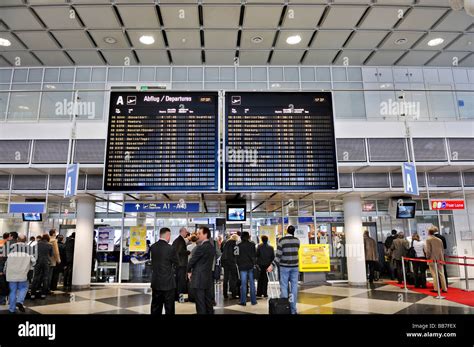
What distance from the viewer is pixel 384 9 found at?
31.0ft

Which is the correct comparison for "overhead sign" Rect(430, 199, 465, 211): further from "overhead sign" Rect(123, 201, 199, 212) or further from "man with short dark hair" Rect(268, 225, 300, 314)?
"overhead sign" Rect(123, 201, 199, 212)

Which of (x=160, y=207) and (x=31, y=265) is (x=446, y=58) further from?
(x=31, y=265)

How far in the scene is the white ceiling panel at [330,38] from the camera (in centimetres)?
1062

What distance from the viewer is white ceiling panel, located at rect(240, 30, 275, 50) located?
34.9 feet

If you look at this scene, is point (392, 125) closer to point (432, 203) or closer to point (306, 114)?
point (432, 203)

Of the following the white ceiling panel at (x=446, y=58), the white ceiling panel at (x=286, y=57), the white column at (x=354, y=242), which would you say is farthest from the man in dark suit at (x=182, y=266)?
the white ceiling panel at (x=446, y=58)

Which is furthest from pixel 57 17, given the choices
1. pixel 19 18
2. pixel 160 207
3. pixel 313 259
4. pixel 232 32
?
pixel 313 259

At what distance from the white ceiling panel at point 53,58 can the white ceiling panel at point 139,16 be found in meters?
3.29

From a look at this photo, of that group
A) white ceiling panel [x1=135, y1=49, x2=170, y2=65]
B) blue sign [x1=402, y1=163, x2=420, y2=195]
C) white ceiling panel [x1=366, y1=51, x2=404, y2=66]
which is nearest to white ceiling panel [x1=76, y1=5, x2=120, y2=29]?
white ceiling panel [x1=135, y1=49, x2=170, y2=65]

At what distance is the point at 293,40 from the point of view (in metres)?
11.1

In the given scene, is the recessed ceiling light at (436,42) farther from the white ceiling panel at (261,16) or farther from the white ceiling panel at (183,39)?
the white ceiling panel at (183,39)

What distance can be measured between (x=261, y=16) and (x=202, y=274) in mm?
7543

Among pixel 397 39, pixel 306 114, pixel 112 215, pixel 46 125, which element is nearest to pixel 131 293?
pixel 112 215

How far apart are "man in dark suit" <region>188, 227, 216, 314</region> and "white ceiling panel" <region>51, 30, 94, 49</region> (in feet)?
27.4
